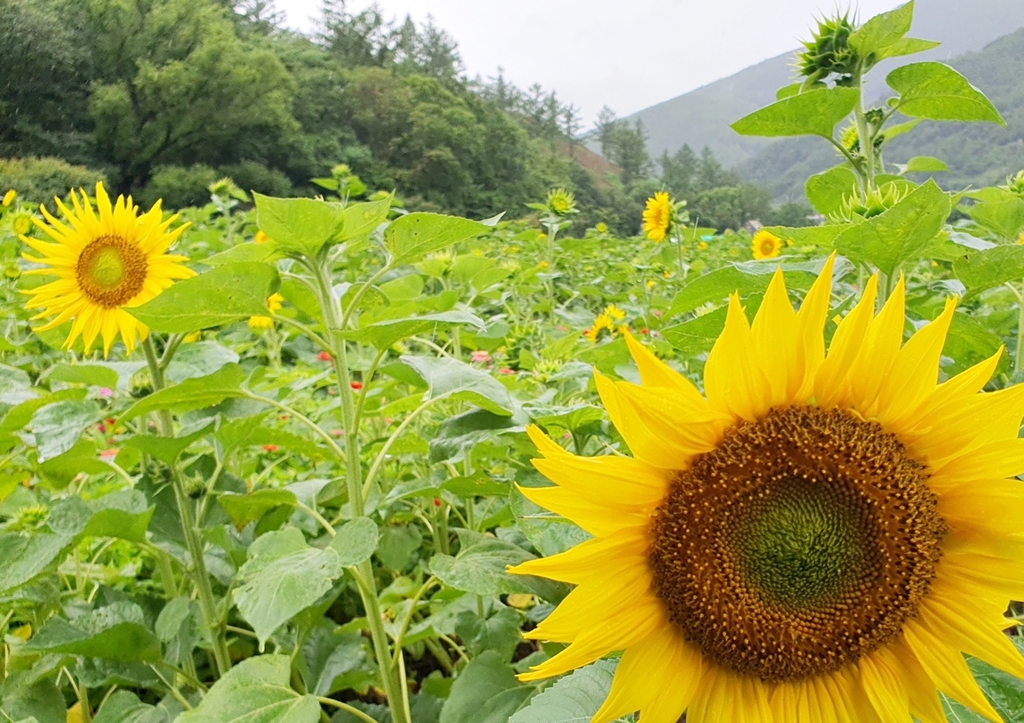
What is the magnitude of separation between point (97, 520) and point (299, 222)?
1.64ft

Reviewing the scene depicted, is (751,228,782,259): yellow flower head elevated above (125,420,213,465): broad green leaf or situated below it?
below

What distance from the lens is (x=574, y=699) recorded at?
654 mm

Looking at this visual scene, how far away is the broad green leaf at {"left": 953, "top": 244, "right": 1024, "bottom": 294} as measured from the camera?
0.78m

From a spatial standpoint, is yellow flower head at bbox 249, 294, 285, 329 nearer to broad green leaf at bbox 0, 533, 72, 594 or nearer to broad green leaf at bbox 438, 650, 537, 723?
broad green leaf at bbox 0, 533, 72, 594

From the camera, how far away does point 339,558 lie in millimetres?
799

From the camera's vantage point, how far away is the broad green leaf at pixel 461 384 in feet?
2.97

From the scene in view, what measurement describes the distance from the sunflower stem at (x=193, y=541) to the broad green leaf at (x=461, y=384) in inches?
16.5

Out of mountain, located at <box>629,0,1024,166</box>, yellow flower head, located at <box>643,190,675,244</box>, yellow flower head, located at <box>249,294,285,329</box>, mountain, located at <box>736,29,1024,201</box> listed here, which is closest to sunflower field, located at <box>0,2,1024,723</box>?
yellow flower head, located at <box>249,294,285,329</box>

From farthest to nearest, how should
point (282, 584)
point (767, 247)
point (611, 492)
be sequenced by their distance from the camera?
point (767, 247)
point (282, 584)
point (611, 492)

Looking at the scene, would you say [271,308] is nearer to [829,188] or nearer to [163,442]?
[163,442]

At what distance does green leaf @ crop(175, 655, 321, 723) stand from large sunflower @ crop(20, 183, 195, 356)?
2.39 ft

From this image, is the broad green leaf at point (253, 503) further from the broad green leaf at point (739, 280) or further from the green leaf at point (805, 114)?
the green leaf at point (805, 114)

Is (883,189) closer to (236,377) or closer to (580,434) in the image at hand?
(580,434)

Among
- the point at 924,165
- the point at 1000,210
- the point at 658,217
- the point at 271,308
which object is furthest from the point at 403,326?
the point at 658,217
